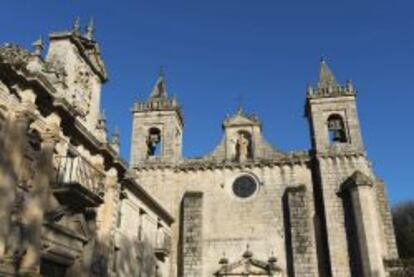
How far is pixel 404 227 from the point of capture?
127 ft

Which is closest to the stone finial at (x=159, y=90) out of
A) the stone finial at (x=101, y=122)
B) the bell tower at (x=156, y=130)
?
the bell tower at (x=156, y=130)

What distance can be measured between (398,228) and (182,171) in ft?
72.9

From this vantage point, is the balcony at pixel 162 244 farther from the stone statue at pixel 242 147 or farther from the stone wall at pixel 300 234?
the stone wall at pixel 300 234

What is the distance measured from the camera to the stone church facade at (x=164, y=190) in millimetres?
12242

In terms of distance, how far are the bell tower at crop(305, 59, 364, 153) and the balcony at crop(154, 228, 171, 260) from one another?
929cm

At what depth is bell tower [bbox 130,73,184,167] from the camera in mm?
27453

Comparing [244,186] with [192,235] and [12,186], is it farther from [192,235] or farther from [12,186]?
[12,186]

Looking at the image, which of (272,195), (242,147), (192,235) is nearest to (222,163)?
(242,147)

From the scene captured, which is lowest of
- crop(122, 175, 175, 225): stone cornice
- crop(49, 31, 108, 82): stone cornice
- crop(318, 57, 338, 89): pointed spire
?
crop(122, 175, 175, 225): stone cornice

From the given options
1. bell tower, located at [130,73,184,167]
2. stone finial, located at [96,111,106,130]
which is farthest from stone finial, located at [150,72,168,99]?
stone finial, located at [96,111,106,130]

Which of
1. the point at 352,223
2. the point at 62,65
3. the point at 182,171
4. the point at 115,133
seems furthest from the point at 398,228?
the point at 62,65

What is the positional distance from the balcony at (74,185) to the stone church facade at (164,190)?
4cm

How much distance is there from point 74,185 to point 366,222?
1463 cm

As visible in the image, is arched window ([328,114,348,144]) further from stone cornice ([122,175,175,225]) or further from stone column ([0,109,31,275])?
stone column ([0,109,31,275])
